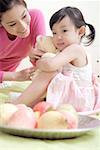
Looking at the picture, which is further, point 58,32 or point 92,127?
point 58,32

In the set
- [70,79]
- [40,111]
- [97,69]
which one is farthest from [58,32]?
[97,69]

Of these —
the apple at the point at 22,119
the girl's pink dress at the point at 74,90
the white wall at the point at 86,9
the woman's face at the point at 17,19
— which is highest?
the woman's face at the point at 17,19

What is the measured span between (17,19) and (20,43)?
0.34m

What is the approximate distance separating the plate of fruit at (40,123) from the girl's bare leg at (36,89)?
26cm

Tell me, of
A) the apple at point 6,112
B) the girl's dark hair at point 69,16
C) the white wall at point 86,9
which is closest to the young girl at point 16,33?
the girl's dark hair at point 69,16

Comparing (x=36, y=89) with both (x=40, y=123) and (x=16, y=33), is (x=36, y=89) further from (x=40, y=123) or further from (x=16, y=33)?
(x=16, y=33)

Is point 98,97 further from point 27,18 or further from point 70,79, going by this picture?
point 27,18

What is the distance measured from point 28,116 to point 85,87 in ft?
1.26

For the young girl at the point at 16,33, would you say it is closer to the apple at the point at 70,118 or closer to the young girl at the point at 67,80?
the young girl at the point at 67,80

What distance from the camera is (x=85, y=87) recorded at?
1.01 metres

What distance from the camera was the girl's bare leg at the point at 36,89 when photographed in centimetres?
96

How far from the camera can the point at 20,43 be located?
63.3 inches

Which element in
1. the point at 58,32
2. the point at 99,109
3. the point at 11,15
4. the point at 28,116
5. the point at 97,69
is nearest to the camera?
the point at 28,116

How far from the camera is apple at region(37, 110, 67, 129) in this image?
0.64 m
